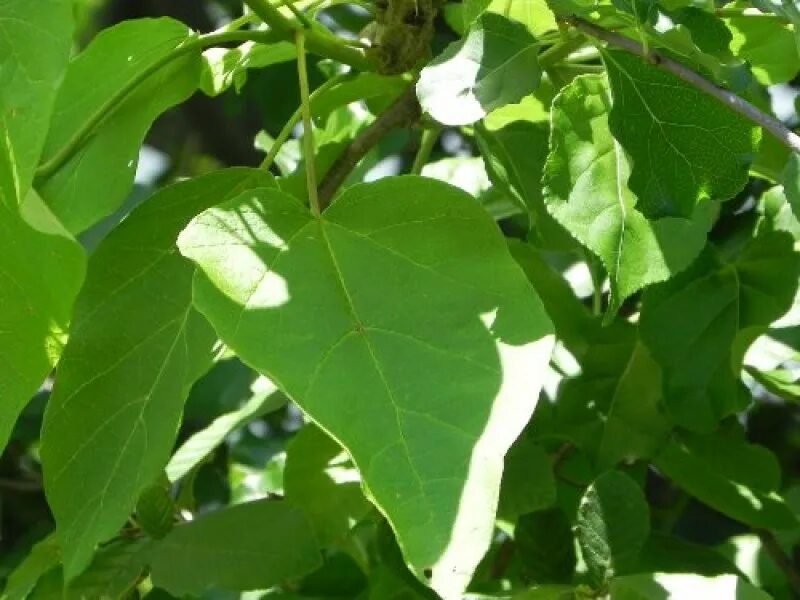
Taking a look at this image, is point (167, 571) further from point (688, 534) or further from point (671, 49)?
point (688, 534)

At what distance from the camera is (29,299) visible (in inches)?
32.7

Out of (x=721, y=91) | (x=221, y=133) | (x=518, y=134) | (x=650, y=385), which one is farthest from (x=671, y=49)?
(x=221, y=133)

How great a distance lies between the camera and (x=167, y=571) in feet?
3.63

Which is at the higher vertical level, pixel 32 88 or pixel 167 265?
pixel 32 88

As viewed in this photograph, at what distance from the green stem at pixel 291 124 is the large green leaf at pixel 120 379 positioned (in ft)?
0.10

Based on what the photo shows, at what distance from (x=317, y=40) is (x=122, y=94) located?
0.43ft

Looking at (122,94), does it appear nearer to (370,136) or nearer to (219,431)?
(370,136)

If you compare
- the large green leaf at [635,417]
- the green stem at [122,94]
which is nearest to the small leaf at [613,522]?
the large green leaf at [635,417]

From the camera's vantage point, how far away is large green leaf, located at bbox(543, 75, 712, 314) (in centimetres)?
84

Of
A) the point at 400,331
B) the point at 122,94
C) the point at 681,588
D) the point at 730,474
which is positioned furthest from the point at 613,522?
the point at 122,94

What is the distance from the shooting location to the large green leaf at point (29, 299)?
2.66 ft

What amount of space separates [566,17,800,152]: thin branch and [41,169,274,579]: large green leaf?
256 millimetres

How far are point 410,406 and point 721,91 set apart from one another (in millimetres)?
223

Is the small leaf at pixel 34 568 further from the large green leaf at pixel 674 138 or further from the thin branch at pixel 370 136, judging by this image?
the large green leaf at pixel 674 138
